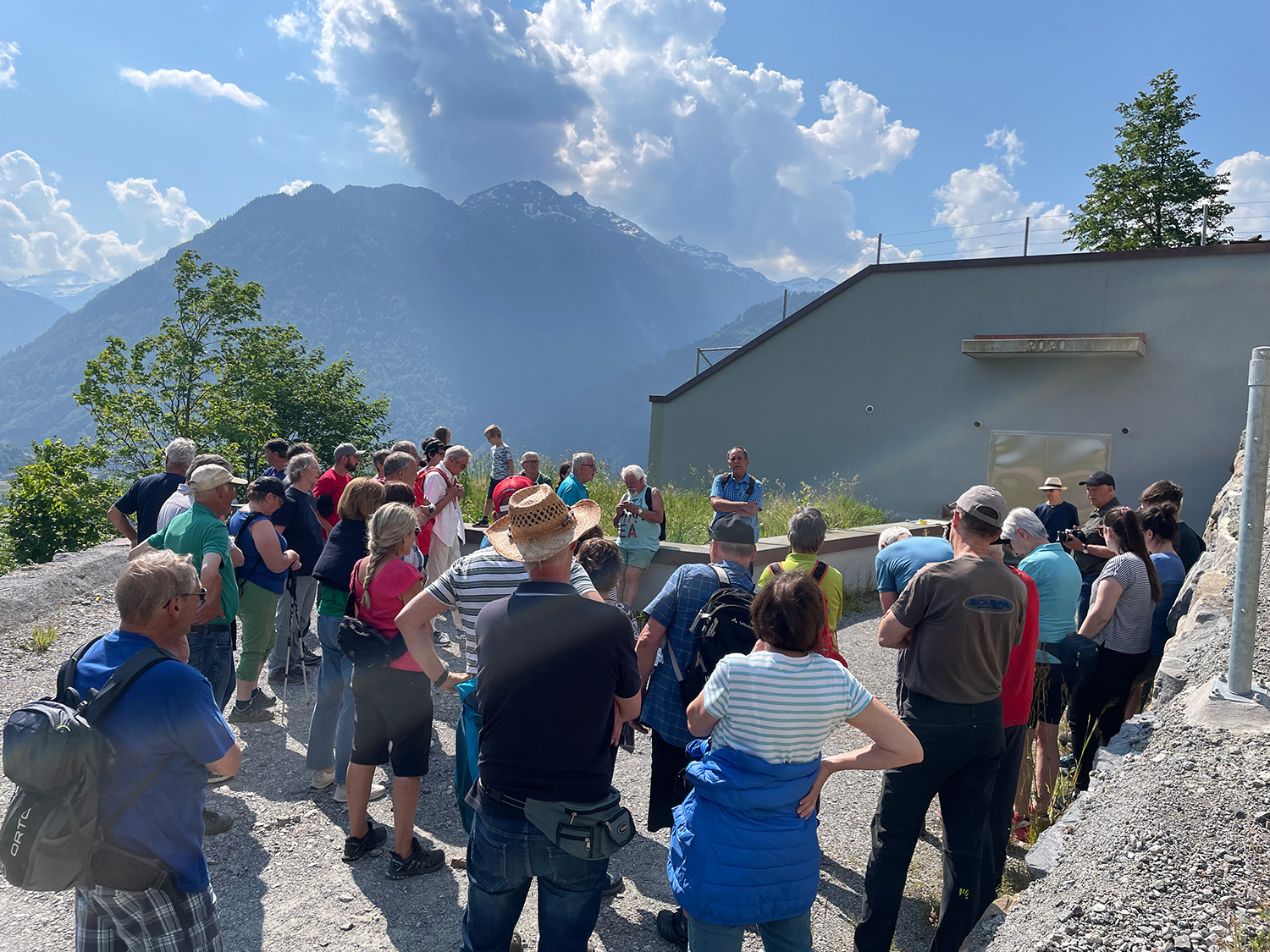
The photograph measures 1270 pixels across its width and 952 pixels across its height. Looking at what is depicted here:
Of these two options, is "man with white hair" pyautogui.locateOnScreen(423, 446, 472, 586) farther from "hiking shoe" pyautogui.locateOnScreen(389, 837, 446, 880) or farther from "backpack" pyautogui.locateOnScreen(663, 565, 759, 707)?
"backpack" pyautogui.locateOnScreen(663, 565, 759, 707)

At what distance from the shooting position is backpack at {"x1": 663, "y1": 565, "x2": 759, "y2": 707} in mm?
3207

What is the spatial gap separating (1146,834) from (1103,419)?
12770 mm

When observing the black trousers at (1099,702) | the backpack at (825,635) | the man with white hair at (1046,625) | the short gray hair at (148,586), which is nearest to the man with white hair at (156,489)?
the short gray hair at (148,586)

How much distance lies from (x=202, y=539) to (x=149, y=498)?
1848 millimetres

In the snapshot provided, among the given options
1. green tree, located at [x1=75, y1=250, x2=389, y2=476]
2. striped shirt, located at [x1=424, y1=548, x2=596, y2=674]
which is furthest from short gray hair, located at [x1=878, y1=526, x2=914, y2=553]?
green tree, located at [x1=75, y1=250, x2=389, y2=476]

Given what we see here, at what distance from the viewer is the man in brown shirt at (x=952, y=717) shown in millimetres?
3008

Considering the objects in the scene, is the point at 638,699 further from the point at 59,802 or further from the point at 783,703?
the point at 59,802

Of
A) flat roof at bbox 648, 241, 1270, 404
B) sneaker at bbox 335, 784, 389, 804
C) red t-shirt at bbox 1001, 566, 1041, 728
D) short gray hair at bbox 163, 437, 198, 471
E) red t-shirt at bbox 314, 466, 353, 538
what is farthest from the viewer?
flat roof at bbox 648, 241, 1270, 404

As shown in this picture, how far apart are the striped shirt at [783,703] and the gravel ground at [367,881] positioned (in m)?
1.61

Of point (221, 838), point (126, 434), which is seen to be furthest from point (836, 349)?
point (126, 434)

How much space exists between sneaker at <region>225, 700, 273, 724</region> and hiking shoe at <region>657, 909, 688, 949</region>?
12.5 ft

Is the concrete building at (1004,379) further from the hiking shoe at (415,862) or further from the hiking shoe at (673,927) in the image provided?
the hiking shoe at (415,862)

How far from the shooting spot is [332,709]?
4.52 meters

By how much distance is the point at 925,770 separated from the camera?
3002mm
